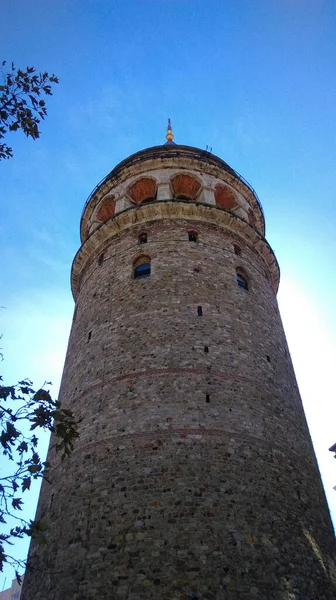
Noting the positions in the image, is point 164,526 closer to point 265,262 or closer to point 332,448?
point 332,448

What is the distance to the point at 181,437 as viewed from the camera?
1070 cm

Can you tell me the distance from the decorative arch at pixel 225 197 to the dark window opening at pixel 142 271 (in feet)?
19.1

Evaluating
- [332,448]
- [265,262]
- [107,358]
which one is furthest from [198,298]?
[332,448]

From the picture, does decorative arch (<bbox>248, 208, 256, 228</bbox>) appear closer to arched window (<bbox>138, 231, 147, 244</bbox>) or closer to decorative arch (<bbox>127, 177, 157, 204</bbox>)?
decorative arch (<bbox>127, 177, 157, 204</bbox>)

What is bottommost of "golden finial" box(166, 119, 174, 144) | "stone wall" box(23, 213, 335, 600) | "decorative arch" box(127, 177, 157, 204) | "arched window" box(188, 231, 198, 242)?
"stone wall" box(23, 213, 335, 600)

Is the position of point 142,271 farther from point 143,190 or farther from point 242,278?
point 143,190

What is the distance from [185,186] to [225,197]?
5.88 ft

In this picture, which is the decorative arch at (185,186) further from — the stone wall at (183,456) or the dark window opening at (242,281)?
the dark window opening at (242,281)

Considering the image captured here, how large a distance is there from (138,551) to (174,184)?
14.2 meters

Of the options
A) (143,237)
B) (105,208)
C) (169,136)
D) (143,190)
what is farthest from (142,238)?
(169,136)

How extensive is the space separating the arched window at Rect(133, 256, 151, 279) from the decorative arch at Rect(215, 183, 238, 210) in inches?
221

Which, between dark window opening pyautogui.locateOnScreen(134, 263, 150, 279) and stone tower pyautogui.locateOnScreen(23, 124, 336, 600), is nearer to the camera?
stone tower pyautogui.locateOnScreen(23, 124, 336, 600)

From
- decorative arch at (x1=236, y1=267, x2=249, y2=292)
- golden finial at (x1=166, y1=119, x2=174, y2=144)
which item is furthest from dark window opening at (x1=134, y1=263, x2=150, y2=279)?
golden finial at (x1=166, y1=119, x2=174, y2=144)

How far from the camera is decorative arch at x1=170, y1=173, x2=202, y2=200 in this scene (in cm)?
1928
